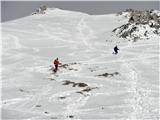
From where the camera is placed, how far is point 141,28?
61688 mm

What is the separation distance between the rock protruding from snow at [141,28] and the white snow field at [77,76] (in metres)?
1.57

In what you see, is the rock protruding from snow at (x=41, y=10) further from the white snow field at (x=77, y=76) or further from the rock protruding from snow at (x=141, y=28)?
the rock protruding from snow at (x=141, y=28)

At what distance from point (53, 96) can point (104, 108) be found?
517 centimetres

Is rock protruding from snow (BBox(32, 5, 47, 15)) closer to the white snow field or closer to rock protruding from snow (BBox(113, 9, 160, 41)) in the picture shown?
the white snow field

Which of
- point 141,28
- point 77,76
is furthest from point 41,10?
point 77,76

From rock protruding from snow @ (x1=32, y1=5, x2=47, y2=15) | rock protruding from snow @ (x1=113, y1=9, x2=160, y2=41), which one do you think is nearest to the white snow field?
rock protruding from snow @ (x1=113, y1=9, x2=160, y2=41)

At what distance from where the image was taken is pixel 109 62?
41.3 m

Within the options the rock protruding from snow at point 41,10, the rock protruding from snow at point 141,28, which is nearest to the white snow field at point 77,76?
the rock protruding from snow at point 141,28

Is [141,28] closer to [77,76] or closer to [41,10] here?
[77,76]

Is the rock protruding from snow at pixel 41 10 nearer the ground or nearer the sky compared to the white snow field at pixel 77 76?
nearer the sky

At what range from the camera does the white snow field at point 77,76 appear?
24.4 m

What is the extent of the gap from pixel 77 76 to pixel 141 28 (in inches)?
1154

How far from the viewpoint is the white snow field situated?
2439 cm

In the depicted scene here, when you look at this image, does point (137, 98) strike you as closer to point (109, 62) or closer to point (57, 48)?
point (109, 62)
